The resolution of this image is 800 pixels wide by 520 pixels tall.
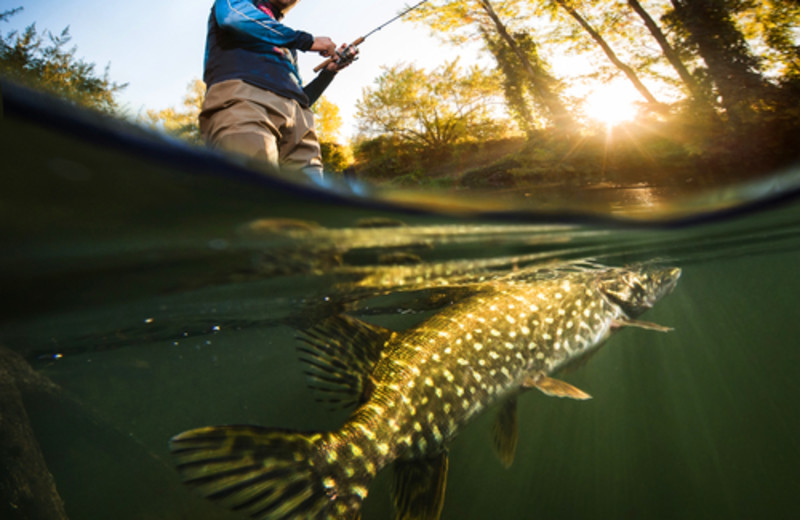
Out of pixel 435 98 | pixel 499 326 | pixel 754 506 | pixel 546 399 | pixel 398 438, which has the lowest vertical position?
pixel 754 506

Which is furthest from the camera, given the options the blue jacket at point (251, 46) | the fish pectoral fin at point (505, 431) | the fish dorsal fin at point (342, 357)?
the fish pectoral fin at point (505, 431)

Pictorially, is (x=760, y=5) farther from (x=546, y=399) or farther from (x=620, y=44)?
A: (x=546, y=399)

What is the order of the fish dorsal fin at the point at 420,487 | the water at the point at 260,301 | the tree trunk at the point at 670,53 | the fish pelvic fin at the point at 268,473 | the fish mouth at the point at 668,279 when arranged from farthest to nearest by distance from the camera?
the tree trunk at the point at 670,53 → the fish mouth at the point at 668,279 → the fish dorsal fin at the point at 420,487 → the water at the point at 260,301 → the fish pelvic fin at the point at 268,473

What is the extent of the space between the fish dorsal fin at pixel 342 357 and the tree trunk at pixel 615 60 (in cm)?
1249

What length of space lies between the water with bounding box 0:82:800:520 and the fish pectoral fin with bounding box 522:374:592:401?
1.26 m

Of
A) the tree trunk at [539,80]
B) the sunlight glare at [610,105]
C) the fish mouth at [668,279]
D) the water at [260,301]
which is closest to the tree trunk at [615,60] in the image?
the sunlight glare at [610,105]

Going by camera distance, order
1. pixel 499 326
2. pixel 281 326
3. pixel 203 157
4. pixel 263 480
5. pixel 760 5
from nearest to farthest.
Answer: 1. pixel 203 157
2. pixel 263 480
3. pixel 499 326
4. pixel 281 326
5. pixel 760 5

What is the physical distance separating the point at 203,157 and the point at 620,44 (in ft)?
45.0

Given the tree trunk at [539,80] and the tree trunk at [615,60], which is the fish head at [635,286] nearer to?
the tree trunk at [615,60]

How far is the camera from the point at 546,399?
838 cm

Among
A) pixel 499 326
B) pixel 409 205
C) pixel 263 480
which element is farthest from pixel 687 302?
pixel 263 480

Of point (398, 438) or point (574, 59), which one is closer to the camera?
Answer: point (398, 438)

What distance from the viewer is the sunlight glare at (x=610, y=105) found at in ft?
38.6

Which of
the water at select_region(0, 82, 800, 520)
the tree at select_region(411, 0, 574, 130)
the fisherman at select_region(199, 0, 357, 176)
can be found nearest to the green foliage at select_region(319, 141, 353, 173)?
the tree at select_region(411, 0, 574, 130)
